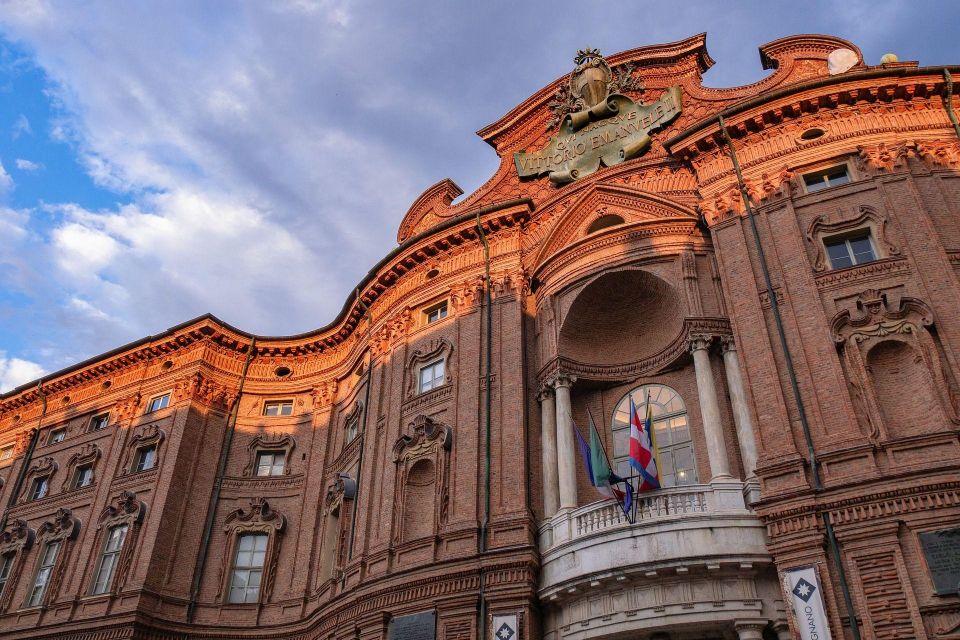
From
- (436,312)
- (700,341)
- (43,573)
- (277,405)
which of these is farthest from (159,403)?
(700,341)

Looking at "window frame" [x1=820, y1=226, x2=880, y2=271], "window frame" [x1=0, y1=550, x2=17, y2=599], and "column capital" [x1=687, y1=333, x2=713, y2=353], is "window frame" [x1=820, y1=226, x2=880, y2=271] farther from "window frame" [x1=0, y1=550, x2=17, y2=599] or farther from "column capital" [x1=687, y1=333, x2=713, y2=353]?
"window frame" [x1=0, y1=550, x2=17, y2=599]

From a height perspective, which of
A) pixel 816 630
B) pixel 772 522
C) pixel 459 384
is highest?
pixel 459 384

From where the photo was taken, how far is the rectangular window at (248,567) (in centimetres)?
2839

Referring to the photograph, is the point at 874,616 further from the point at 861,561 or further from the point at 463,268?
the point at 463,268

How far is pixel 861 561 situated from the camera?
52.1 feet

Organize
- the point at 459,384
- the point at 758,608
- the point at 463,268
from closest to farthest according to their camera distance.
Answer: the point at 758,608 → the point at 459,384 → the point at 463,268

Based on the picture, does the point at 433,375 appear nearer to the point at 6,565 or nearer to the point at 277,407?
the point at 277,407

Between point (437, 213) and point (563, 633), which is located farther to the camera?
point (437, 213)

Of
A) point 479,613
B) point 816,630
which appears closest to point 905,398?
point 816,630

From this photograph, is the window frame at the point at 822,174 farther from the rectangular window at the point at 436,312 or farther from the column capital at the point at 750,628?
the rectangular window at the point at 436,312

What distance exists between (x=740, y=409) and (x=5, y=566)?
30014 mm

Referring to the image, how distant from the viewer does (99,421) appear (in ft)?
113

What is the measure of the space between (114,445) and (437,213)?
53.9 feet

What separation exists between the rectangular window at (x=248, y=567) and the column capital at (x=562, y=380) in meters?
13.9
